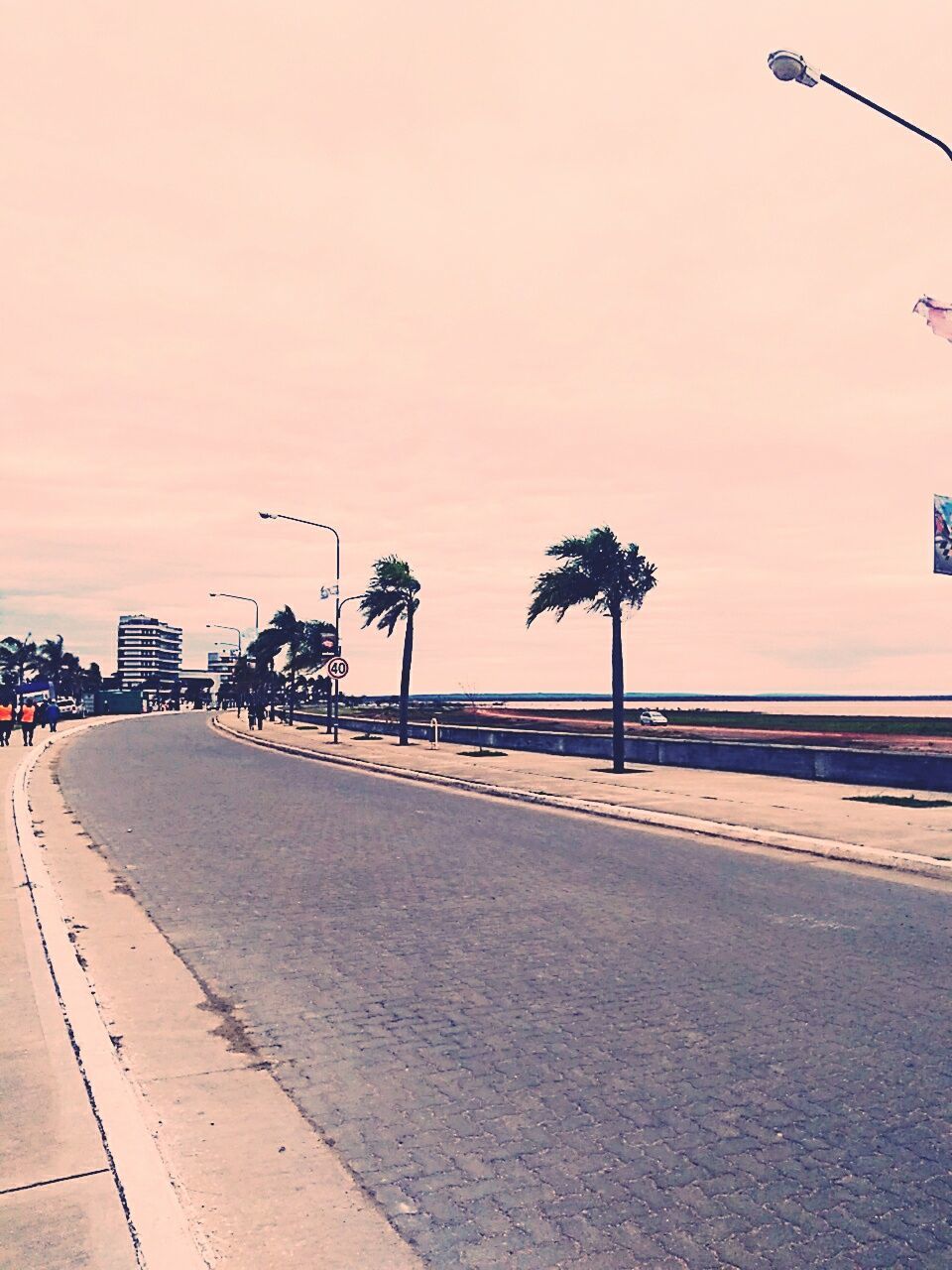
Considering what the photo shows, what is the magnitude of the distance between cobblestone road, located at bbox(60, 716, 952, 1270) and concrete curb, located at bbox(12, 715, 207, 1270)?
2.49 ft

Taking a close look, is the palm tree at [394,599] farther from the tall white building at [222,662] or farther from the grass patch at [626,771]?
the tall white building at [222,662]

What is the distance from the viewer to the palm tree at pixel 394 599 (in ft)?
123

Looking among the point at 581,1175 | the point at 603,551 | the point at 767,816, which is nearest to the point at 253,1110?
the point at 581,1175

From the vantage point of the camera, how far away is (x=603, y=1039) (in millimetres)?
5727

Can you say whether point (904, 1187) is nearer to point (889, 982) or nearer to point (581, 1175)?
point (581, 1175)

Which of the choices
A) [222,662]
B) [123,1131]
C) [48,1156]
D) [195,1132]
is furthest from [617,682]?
[222,662]

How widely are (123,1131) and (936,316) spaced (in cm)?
1401

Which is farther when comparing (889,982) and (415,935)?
(415,935)

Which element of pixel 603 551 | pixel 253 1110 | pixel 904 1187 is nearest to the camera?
pixel 904 1187

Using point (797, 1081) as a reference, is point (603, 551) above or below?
above

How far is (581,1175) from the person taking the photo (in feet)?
13.5

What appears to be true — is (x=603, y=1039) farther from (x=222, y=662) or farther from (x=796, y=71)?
(x=222, y=662)

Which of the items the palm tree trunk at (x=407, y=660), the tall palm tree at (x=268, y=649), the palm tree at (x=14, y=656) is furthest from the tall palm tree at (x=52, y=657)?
the palm tree trunk at (x=407, y=660)

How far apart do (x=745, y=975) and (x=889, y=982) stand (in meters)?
0.93
